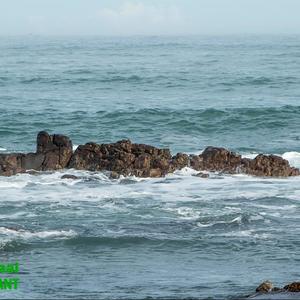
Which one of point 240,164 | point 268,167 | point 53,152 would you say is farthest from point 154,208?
point 53,152

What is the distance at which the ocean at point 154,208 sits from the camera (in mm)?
16641

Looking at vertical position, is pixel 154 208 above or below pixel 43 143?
below

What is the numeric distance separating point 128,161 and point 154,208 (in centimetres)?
490

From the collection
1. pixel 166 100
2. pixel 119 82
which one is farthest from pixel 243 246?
pixel 119 82

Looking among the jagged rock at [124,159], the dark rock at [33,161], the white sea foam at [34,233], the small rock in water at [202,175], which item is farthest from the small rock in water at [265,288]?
the dark rock at [33,161]

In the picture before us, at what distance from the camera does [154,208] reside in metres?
23.3

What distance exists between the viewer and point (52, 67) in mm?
72438

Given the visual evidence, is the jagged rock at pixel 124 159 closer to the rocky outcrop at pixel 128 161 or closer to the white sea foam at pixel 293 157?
the rocky outcrop at pixel 128 161

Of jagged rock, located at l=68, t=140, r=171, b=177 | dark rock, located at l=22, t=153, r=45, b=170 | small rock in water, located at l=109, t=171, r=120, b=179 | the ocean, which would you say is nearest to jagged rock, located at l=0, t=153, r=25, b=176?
dark rock, located at l=22, t=153, r=45, b=170

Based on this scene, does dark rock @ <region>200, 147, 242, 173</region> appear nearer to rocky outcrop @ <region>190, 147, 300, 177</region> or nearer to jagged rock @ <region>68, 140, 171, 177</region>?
rocky outcrop @ <region>190, 147, 300, 177</region>

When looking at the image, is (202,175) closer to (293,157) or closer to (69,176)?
(69,176)

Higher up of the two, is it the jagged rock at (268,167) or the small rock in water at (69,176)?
the jagged rock at (268,167)

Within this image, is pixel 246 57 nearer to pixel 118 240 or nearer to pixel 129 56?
pixel 129 56

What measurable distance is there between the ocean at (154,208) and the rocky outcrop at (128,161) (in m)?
0.46
